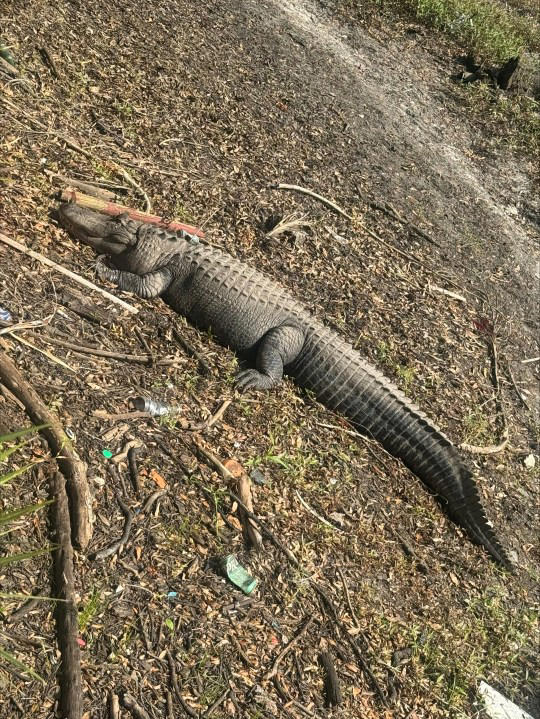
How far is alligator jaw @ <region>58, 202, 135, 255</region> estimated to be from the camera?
496 cm

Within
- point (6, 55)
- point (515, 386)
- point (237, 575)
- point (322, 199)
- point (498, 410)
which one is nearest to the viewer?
point (237, 575)

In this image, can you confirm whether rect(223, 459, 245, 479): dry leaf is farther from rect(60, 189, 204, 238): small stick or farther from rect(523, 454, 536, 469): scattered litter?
rect(523, 454, 536, 469): scattered litter

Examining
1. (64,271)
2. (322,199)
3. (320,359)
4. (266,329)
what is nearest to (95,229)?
(64,271)

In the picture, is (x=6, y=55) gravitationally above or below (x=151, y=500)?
above

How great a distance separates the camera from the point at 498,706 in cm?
379

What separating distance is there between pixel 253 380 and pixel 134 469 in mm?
1367

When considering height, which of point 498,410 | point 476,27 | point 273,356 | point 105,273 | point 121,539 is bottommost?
point 105,273

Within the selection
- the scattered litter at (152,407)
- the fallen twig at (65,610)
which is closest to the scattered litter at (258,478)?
the scattered litter at (152,407)

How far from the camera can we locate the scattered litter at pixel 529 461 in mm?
5398

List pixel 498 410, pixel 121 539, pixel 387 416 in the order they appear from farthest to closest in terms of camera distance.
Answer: pixel 498 410
pixel 387 416
pixel 121 539

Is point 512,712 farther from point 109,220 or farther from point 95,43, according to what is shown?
point 95,43

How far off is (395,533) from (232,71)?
5.33 metres

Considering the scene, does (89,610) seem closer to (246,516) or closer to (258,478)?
(246,516)

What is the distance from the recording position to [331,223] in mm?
6422
